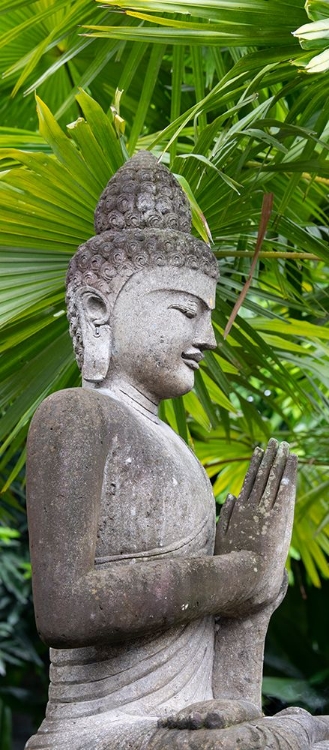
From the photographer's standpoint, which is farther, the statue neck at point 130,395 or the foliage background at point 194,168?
the foliage background at point 194,168

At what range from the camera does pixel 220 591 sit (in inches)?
148

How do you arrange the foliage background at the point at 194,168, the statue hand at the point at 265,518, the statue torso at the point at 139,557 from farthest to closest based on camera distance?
the foliage background at the point at 194,168 → the statue hand at the point at 265,518 → the statue torso at the point at 139,557

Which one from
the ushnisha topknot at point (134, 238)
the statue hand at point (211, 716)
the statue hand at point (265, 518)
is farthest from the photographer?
the ushnisha topknot at point (134, 238)

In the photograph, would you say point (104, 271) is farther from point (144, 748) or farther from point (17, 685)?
point (17, 685)

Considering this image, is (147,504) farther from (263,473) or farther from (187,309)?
(187,309)

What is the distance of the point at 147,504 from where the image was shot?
379 centimetres

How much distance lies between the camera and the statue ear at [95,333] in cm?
405

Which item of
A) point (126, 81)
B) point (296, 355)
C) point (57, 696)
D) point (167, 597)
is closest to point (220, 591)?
point (167, 597)

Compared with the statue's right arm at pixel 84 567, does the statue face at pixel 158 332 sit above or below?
above

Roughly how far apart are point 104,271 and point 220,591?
1073mm

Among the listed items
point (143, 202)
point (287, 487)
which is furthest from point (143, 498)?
point (143, 202)

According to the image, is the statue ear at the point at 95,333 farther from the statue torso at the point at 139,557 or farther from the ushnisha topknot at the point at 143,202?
the ushnisha topknot at the point at 143,202

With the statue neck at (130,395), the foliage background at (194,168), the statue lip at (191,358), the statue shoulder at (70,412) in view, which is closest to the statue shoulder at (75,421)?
the statue shoulder at (70,412)

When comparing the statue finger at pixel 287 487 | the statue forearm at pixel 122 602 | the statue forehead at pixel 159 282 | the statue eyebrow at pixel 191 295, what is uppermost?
the statue forehead at pixel 159 282
